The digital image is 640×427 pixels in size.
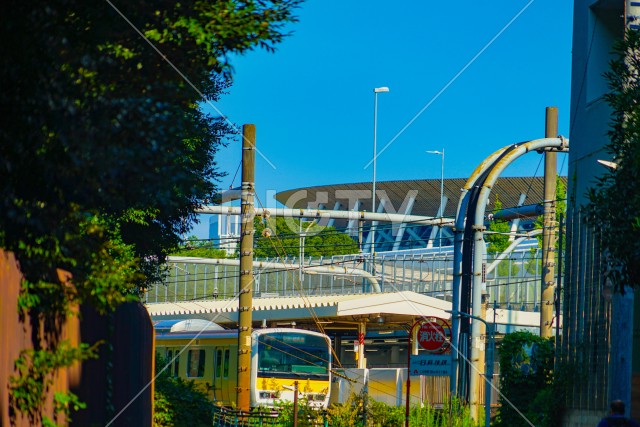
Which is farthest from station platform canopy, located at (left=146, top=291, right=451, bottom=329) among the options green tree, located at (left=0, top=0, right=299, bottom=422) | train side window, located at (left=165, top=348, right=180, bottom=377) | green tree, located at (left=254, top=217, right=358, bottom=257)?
green tree, located at (left=254, top=217, right=358, bottom=257)

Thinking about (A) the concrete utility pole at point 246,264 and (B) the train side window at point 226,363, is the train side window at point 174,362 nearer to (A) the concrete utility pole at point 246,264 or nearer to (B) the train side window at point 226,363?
(B) the train side window at point 226,363

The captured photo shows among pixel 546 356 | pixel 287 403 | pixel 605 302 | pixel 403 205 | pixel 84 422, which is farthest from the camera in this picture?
pixel 403 205

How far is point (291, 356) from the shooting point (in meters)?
38.6

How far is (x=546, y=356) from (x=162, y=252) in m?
→ 9.51

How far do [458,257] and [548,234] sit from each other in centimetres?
866

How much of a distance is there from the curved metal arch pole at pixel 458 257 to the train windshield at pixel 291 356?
10942mm

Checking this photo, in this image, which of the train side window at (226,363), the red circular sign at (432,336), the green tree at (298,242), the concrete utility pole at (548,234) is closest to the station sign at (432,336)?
the red circular sign at (432,336)

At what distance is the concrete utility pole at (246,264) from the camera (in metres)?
32.8

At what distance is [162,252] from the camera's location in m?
26.2

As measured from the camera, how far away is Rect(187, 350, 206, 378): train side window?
40562mm

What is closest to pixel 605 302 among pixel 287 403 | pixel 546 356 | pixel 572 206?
pixel 572 206

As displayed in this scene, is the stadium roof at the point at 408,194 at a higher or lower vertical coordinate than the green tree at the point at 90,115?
higher

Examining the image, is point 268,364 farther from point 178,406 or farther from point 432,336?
point 432,336

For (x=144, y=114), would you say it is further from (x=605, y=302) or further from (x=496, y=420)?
(x=496, y=420)
